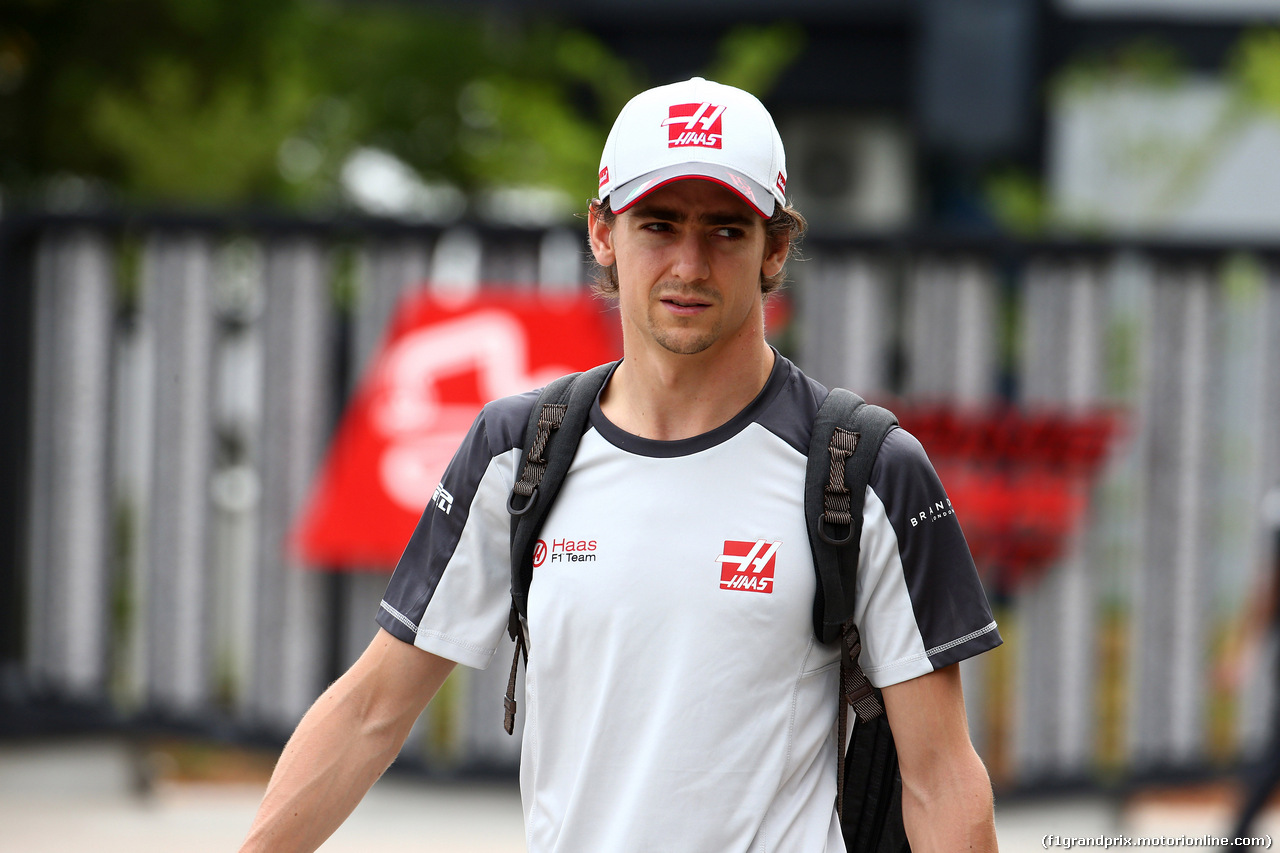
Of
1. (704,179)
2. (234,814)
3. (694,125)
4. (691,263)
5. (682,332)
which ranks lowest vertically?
(234,814)

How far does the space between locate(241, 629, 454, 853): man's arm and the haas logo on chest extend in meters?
0.61

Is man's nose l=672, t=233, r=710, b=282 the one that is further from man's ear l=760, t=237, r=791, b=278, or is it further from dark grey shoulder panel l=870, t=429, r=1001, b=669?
dark grey shoulder panel l=870, t=429, r=1001, b=669

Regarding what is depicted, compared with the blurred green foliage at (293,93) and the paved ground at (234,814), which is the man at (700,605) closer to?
the paved ground at (234,814)

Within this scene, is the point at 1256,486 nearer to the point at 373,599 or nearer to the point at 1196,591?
the point at 1196,591

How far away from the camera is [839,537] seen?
2545mm

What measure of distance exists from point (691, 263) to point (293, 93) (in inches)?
469

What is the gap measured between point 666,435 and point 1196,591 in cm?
591

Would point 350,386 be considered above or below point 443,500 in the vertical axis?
above

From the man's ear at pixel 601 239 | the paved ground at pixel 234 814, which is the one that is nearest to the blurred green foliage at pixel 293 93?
the paved ground at pixel 234 814

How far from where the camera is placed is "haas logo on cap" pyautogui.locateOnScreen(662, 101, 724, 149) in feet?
8.46

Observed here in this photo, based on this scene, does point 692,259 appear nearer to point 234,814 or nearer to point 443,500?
point 443,500

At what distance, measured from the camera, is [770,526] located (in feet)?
8.46

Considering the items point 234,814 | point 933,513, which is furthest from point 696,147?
point 234,814

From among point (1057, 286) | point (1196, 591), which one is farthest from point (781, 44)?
point (1196, 591)
